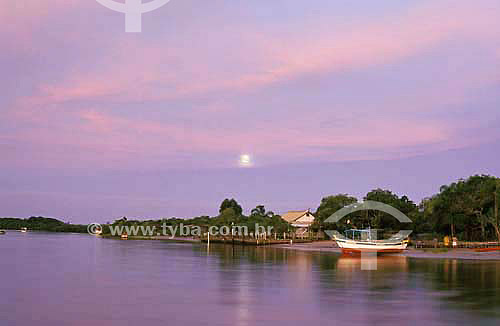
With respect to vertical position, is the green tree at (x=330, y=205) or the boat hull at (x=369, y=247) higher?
the green tree at (x=330, y=205)

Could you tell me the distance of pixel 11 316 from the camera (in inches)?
835

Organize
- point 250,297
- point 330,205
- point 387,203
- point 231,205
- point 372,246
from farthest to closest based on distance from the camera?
point 231,205
point 330,205
point 387,203
point 372,246
point 250,297

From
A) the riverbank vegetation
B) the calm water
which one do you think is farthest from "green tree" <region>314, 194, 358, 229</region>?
the calm water

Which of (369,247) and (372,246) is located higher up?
(372,246)

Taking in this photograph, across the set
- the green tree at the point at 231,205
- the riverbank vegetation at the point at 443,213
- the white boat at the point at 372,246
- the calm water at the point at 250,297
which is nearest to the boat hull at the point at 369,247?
the white boat at the point at 372,246

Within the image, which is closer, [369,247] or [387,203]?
[369,247]

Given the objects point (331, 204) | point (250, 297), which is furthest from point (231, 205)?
point (250, 297)

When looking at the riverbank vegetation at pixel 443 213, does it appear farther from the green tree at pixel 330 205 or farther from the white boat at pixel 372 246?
the white boat at pixel 372 246

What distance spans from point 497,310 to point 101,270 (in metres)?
30.0

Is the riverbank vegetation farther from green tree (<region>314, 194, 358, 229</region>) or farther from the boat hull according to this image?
the boat hull

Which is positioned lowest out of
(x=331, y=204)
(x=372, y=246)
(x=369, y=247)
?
(x=369, y=247)

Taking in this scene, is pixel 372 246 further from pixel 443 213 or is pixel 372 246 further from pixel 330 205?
pixel 330 205

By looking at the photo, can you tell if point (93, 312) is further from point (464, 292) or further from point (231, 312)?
point (464, 292)

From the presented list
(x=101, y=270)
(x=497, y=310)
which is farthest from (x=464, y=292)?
(x=101, y=270)
